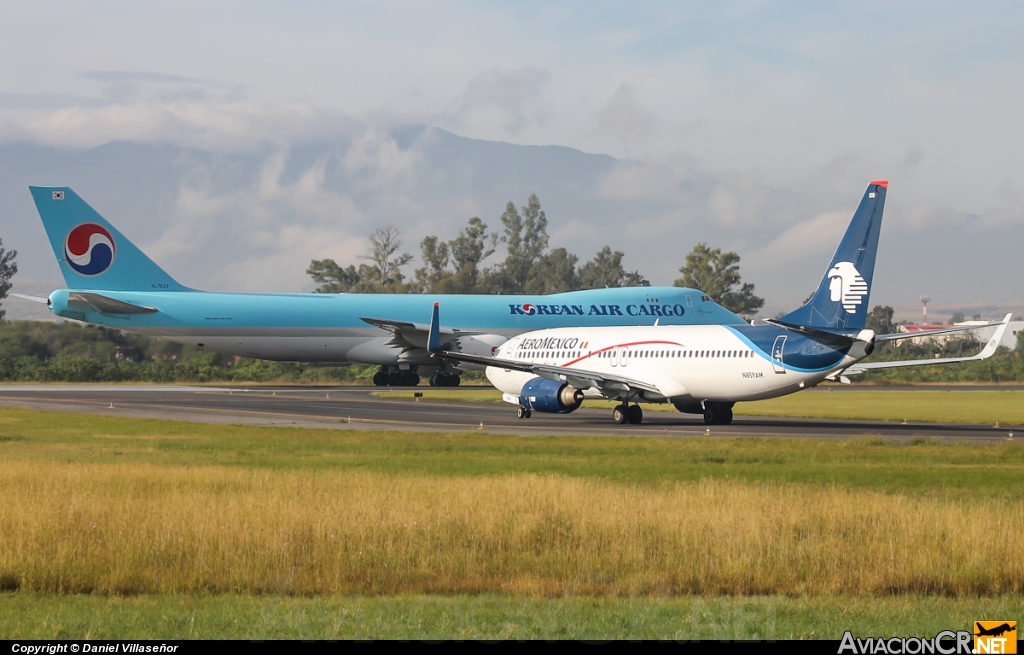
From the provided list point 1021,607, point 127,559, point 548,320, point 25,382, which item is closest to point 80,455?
point 127,559

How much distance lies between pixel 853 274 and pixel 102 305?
47.4 m

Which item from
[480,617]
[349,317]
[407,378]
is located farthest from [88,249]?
[480,617]

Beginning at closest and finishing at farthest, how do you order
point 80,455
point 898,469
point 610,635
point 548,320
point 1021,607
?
1. point 610,635
2. point 1021,607
3. point 898,469
4. point 80,455
5. point 548,320

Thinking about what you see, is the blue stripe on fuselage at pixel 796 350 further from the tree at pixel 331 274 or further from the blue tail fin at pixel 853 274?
the tree at pixel 331 274

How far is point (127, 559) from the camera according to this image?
13.3 meters

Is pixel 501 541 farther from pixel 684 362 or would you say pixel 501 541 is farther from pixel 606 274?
pixel 606 274

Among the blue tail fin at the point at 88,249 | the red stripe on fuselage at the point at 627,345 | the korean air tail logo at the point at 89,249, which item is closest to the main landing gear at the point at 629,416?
the red stripe on fuselage at the point at 627,345

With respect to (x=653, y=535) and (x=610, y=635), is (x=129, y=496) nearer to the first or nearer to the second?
(x=653, y=535)

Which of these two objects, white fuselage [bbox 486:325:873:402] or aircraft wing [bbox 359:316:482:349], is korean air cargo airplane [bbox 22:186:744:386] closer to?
aircraft wing [bbox 359:316:482:349]

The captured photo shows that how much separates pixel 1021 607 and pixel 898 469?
39.3ft

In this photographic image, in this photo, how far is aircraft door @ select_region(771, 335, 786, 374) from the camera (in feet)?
113

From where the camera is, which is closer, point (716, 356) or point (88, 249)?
point (716, 356)

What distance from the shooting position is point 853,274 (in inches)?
1297

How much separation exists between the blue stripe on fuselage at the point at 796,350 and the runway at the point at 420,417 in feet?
6.70
